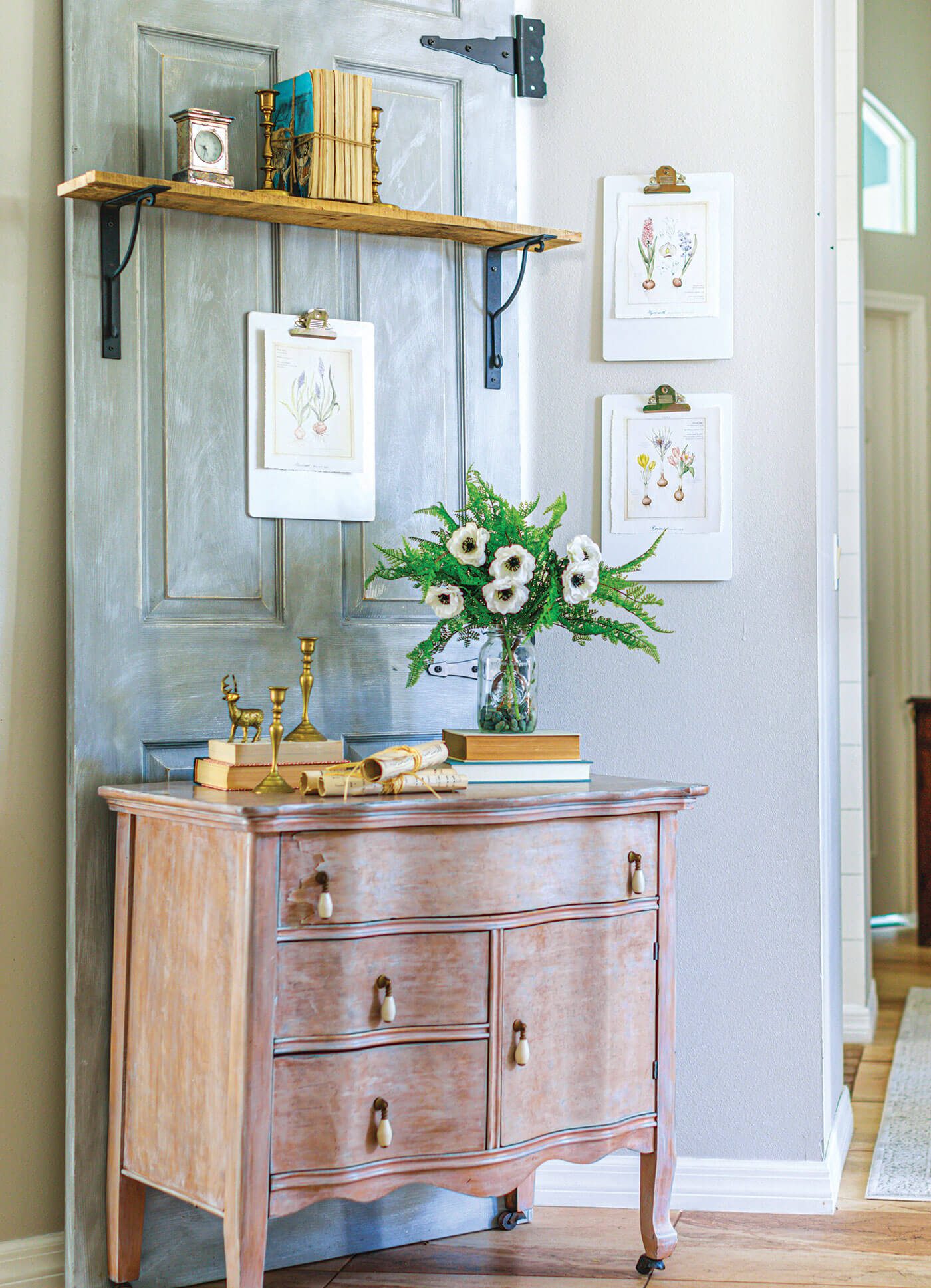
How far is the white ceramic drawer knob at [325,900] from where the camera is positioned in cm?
202

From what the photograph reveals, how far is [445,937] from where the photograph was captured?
6.93ft

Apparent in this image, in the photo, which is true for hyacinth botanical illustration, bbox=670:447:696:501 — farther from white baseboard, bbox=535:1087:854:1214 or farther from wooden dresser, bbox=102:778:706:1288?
white baseboard, bbox=535:1087:854:1214

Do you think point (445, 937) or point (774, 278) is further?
point (774, 278)

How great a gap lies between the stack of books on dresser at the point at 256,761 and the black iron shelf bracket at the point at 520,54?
4.38 feet

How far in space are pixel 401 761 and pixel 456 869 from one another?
18 centimetres

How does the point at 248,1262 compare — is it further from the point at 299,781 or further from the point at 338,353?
the point at 338,353

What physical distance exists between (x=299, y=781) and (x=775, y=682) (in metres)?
1.03

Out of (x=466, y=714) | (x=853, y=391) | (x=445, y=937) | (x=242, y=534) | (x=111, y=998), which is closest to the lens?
(x=445, y=937)

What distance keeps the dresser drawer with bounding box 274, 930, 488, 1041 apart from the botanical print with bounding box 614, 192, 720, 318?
127 cm

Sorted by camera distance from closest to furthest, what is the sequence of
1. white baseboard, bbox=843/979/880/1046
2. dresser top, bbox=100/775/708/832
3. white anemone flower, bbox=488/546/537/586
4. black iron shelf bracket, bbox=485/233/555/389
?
dresser top, bbox=100/775/708/832, white anemone flower, bbox=488/546/537/586, black iron shelf bracket, bbox=485/233/555/389, white baseboard, bbox=843/979/880/1046

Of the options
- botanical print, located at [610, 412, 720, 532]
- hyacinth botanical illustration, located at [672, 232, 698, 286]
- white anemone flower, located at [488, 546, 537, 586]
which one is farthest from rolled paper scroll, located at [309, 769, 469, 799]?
hyacinth botanical illustration, located at [672, 232, 698, 286]

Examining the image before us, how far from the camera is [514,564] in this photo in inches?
91.6

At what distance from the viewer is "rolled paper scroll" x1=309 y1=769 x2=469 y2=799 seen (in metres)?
2.06

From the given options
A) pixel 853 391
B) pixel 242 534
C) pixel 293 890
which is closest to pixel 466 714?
pixel 242 534
